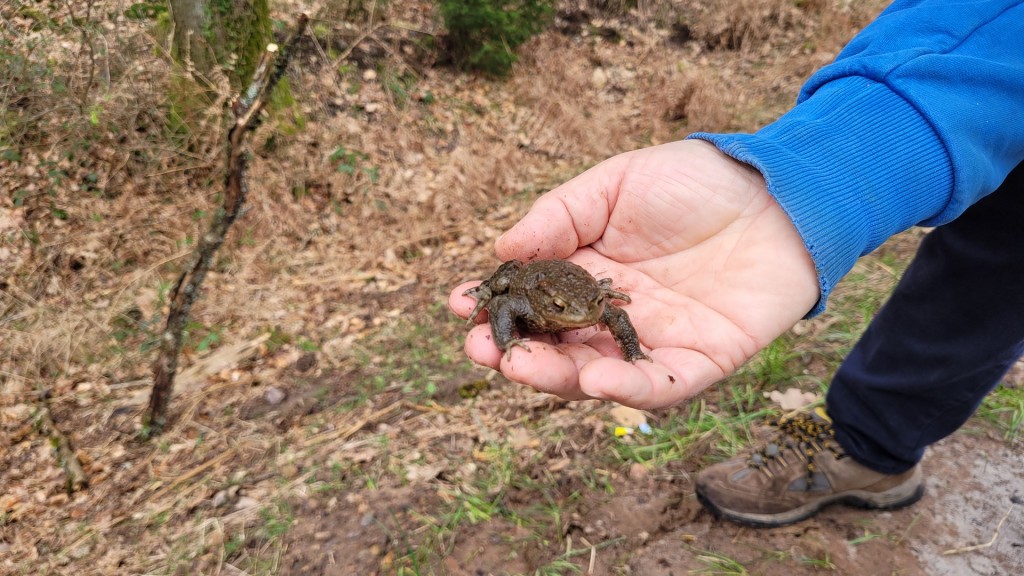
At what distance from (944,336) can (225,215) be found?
4.21 m

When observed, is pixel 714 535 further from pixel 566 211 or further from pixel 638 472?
pixel 566 211

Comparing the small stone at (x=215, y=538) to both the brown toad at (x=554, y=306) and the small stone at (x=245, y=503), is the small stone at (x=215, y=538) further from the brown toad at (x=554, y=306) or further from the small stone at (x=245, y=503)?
the brown toad at (x=554, y=306)

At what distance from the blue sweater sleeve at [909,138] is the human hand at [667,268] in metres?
0.21

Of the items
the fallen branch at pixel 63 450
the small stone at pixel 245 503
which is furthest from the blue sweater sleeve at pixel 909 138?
the fallen branch at pixel 63 450

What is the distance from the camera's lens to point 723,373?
264 centimetres

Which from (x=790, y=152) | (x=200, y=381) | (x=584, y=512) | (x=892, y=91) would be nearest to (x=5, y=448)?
(x=200, y=381)

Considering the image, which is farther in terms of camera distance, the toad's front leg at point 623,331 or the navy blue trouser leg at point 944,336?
the toad's front leg at point 623,331

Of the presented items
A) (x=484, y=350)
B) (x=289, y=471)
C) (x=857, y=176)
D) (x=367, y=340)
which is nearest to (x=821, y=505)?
(x=857, y=176)

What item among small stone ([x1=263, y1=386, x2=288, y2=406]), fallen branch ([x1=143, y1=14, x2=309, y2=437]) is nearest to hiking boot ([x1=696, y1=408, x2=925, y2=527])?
small stone ([x1=263, y1=386, x2=288, y2=406])

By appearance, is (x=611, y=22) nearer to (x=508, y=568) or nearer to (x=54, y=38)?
(x=54, y=38)

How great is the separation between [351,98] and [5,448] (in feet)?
16.8

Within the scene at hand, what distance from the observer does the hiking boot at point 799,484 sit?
10.9 ft

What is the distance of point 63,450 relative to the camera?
4.44 meters

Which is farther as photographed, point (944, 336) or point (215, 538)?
point (215, 538)
